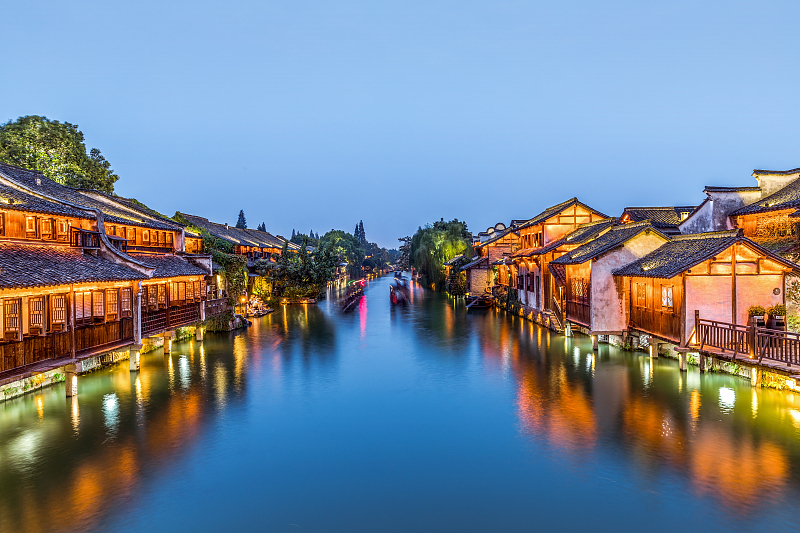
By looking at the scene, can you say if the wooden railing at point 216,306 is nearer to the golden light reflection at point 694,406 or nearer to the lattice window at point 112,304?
the lattice window at point 112,304

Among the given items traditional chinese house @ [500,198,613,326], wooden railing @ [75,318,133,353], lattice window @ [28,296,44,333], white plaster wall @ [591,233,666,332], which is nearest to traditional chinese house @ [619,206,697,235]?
traditional chinese house @ [500,198,613,326]

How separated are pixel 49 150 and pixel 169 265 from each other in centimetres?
2905

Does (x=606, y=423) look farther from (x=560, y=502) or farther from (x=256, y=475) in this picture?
(x=256, y=475)

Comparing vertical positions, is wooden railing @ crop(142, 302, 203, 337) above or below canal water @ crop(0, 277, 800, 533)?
above

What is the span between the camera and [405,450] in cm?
1465

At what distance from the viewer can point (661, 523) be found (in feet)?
34.0

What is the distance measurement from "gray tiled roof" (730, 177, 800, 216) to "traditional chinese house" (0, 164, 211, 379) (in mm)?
30908

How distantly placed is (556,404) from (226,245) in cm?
3829

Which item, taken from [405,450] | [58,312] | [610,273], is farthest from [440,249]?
[405,450]

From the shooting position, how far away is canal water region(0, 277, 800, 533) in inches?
427

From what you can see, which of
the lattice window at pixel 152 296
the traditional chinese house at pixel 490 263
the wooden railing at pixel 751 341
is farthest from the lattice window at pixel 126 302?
the traditional chinese house at pixel 490 263

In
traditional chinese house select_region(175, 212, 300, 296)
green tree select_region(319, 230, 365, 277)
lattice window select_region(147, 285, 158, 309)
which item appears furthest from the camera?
green tree select_region(319, 230, 365, 277)

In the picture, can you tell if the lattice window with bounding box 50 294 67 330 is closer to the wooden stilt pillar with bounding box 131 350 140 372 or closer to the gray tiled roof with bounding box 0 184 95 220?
the wooden stilt pillar with bounding box 131 350 140 372

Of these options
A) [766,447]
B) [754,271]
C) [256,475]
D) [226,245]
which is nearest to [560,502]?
[766,447]
